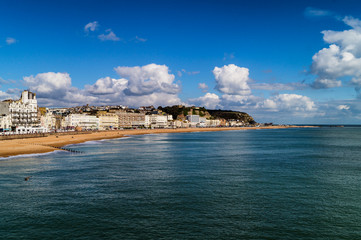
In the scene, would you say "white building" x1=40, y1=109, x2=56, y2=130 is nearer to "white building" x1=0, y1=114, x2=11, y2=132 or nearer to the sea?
"white building" x1=0, y1=114, x2=11, y2=132

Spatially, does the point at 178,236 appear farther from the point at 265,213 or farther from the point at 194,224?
the point at 265,213

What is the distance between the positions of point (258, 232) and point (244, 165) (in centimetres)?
2749

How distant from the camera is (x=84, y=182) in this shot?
1276 inches

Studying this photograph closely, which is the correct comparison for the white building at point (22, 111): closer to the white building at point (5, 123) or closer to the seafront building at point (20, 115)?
the seafront building at point (20, 115)

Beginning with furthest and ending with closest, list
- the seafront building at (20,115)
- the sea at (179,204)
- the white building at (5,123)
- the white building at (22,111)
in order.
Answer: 1. the white building at (22,111)
2. the seafront building at (20,115)
3. the white building at (5,123)
4. the sea at (179,204)

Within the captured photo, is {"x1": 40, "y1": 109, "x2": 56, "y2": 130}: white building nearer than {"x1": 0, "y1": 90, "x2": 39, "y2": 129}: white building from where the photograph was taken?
No

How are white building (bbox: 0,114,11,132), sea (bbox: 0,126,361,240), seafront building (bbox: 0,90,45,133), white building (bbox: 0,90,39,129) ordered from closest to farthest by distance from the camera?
1. sea (bbox: 0,126,361,240)
2. white building (bbox: 0,114,11,132)
3. seafront building (bbox: 0,90,45,133)
4. white building (bbox: 0,90,39,129)

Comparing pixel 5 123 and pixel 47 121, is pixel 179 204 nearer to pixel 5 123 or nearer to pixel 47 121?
pixel 5 123

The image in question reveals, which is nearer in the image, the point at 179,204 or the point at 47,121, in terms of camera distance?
the point at 179,204

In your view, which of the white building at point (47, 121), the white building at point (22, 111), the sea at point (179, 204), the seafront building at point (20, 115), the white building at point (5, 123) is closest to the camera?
the sea at point (179, 204)

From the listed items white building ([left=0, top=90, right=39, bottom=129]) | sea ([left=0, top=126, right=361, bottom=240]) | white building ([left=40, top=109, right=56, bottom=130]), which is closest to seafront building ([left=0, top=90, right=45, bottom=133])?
white building ([left=0, top=90, right=39, bottom=129])

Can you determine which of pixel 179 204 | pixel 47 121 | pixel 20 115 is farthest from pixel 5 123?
pixel 179 204

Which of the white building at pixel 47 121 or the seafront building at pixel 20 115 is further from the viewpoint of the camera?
the white building at pixel 47 121

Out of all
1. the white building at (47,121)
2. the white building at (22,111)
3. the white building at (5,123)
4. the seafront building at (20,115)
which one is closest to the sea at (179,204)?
the white building at (5,123)
